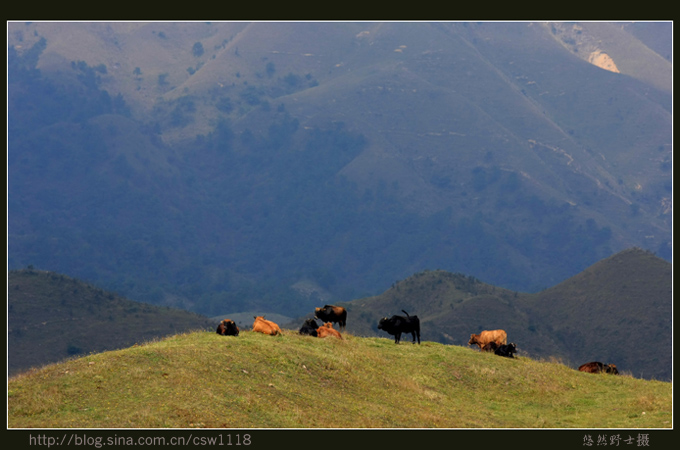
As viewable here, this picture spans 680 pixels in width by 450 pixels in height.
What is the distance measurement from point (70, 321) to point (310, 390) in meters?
77.2

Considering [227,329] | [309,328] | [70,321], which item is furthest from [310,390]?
[70,321]

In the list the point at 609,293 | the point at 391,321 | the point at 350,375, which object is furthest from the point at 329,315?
the point at 609,293

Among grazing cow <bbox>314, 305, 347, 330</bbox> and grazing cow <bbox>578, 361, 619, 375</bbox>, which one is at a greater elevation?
grazing cow <bbox>314, 305, 347, 330</bbox>

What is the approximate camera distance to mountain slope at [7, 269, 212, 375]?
90.6 meters

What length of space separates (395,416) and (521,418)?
3.78 meters

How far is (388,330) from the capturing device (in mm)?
31625

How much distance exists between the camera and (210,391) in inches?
867

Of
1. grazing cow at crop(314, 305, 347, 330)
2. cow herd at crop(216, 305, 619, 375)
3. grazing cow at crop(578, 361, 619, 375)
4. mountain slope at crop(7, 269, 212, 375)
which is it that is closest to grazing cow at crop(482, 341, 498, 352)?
cow herd at crop(216, 305, 619, 375)

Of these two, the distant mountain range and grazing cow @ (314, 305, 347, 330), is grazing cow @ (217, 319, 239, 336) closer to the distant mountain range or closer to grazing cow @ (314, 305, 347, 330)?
grazing cow @ (314, 305, 347, 330)

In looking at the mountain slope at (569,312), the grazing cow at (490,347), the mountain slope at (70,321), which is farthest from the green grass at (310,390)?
the mountain slope at (70,321)

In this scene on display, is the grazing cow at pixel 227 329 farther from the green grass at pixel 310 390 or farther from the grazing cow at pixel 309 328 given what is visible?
the grazing cow at pixel 309 328

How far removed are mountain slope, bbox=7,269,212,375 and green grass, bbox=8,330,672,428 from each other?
2471 inches

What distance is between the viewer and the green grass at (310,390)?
20.7 m

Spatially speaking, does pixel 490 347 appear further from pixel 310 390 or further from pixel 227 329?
pixel 310 390
